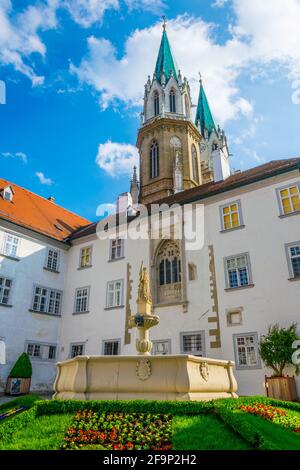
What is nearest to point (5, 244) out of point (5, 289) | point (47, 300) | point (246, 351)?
point (5, 289)

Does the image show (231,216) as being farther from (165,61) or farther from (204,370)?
(165,61)

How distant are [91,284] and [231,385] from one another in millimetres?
15607

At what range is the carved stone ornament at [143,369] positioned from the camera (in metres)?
10.1

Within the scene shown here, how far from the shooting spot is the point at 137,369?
1027cm

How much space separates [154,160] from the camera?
44031 mm

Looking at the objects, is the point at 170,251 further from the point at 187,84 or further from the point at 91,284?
the point at 187,84

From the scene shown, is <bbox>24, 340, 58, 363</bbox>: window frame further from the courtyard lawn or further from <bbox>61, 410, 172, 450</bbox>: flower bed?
<bbox>61, 410, 172, 450</bbox>: flower bed

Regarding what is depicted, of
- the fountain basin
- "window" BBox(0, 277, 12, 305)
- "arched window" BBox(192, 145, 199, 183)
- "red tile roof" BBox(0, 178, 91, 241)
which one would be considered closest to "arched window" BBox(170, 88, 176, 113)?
"arched window" BBox(192, 145, 199, 183)

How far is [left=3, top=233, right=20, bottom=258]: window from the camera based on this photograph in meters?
23.8

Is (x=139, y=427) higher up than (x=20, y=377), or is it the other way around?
(x=20, y=377)

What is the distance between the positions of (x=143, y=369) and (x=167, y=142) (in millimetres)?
36887

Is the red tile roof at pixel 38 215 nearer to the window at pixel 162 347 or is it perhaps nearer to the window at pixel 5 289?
the window at pixel 5 289

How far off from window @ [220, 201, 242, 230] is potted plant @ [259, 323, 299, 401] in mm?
6696
